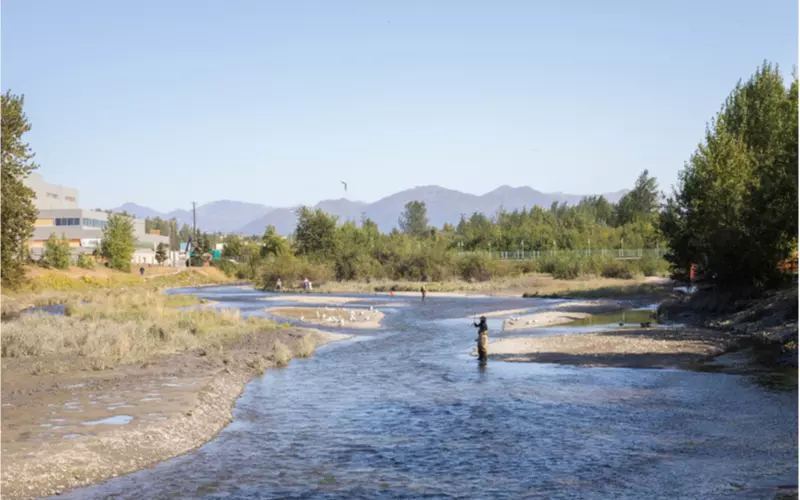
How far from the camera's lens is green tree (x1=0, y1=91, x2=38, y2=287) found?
143ft

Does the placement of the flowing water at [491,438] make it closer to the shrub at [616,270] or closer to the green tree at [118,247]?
the shrub at [616,270]

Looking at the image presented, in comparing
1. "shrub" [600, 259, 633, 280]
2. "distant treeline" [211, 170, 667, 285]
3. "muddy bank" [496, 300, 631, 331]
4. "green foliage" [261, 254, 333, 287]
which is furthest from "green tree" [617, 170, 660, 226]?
"muddy bank" [496, 300, 631, 331]

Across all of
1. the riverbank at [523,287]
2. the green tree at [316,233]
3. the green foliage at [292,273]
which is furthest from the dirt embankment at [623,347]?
the green tree at [316,233]

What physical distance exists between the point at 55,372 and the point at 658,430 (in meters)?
20.5

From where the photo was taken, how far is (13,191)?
1735 inches

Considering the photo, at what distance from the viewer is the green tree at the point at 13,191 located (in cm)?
4350

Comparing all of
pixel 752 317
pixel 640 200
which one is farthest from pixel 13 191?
pixel 640 200

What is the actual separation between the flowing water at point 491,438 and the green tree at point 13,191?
21220mm

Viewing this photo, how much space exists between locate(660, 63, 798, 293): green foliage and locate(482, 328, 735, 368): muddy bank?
988 centimetres

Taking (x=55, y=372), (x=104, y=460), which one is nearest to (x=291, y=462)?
(x=104, y=460)

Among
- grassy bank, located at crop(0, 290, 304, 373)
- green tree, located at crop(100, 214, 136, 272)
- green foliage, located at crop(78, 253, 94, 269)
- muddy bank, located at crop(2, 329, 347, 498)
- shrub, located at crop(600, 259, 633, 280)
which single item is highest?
green tree, located at crop(100, 214, 136, 272)

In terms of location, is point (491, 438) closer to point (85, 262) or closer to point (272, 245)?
point (85, 262)

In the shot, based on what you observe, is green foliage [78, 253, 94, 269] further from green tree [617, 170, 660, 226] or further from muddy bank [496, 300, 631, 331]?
green tree [617, 170, 660, 226]

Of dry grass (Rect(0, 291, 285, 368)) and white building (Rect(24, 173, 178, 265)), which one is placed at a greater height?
white building (Rect(24, 173, 178, 265))
